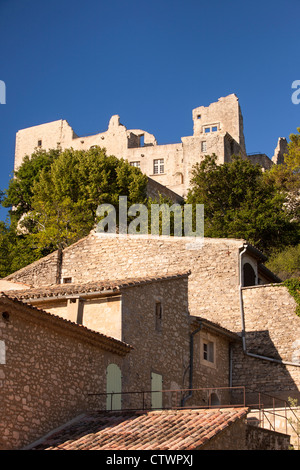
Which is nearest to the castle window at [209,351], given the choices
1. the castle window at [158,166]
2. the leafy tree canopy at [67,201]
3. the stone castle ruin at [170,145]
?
the leafy tree canopy at [67,201]

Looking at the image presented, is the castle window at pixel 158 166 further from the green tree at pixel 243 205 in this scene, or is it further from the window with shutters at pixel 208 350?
the window with shutters at pixel 208 350

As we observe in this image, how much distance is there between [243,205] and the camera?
44.9 metres

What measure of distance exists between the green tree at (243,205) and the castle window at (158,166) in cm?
1985

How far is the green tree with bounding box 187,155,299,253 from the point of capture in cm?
4297

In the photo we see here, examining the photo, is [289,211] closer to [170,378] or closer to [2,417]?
[170,378]

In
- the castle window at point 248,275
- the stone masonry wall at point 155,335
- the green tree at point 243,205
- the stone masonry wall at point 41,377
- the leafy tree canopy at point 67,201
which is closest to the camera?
the stone masonry wall at point 41,377

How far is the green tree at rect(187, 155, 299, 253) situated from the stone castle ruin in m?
16.0

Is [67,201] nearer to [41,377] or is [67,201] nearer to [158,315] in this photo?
[158,315]

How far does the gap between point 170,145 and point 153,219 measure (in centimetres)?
2828

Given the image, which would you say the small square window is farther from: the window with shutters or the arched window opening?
the window with shutters

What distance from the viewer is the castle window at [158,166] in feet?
230

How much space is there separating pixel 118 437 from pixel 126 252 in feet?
41.9

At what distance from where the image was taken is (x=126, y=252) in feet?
92.3

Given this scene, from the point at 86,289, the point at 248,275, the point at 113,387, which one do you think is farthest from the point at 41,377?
the point at 248,275
